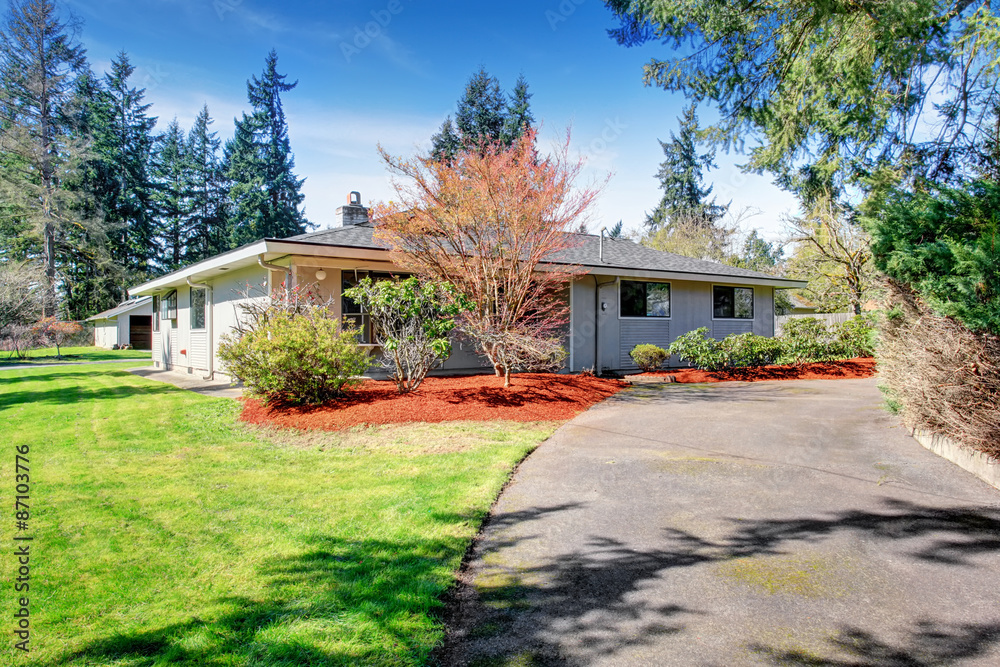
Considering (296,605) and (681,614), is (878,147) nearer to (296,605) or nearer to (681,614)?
(681,614)

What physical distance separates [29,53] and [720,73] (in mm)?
37897

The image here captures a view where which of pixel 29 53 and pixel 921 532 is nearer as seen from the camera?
pixel 921 532

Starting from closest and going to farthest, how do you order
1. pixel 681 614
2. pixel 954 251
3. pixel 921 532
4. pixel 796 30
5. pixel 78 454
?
pixel 681 614, pixel 921 532, pixel 954 251, pixel 78 454, pixel 796 30

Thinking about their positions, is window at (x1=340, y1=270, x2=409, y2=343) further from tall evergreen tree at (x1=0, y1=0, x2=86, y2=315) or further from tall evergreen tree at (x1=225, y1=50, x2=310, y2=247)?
tall evergreen tree at (x1=225, y1=50, x2=310, y2=247)

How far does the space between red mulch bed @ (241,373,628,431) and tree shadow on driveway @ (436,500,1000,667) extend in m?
3.75

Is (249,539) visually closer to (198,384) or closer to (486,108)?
(198,384)

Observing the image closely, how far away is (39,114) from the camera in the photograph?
29.5 m

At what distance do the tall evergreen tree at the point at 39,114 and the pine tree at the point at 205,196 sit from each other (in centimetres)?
1080

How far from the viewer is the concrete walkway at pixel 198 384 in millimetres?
10865

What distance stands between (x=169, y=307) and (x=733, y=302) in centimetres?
1888

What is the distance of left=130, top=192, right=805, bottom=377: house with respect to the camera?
10.6m

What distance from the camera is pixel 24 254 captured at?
113 feet

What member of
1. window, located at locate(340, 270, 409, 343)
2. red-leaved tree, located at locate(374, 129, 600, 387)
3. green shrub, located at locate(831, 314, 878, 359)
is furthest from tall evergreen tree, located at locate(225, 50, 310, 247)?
green shrub, located at locate(831, 314, 878, 359)

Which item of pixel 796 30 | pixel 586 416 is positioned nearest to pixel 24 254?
pixel 586 416
